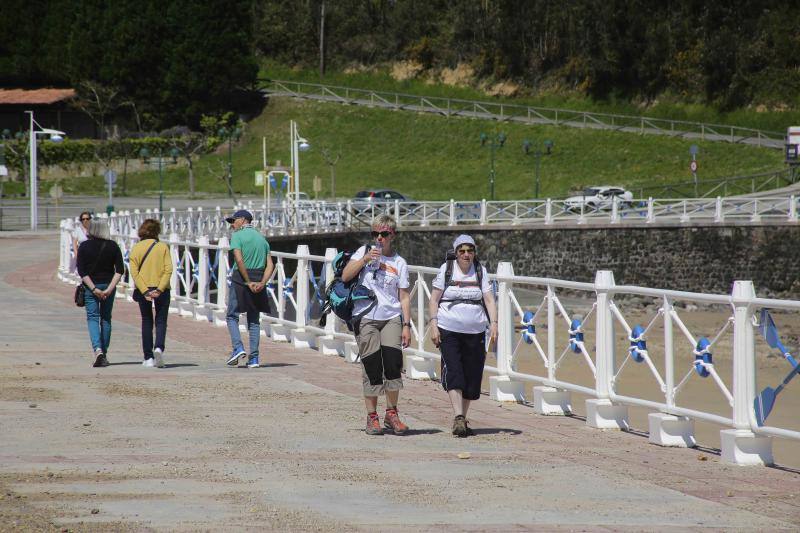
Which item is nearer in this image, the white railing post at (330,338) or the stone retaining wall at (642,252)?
the white railing post at (330,338)

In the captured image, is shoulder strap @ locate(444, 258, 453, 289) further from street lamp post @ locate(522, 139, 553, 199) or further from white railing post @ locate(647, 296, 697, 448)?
street lamp post @ locate(522, 139, 553, 199)

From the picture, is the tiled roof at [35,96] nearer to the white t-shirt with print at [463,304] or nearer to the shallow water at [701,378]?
the shallow water at [701,378]

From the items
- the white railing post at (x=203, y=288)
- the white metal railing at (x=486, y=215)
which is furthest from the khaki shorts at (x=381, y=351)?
the white metal railing at (x=486, y=215)

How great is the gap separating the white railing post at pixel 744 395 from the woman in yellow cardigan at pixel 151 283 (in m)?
6.56

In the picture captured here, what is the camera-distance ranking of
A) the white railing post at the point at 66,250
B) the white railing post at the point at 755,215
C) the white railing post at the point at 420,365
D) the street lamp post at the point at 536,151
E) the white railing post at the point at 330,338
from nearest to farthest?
the white railing post at the point at 420,365 → the white railing post at the point at 330,338 → the white railing post at the point at 66,250 → the white railing post at the point at 755,215 → the street lamp post at the point at 536,151

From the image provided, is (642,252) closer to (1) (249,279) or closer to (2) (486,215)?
(2) (486,215)

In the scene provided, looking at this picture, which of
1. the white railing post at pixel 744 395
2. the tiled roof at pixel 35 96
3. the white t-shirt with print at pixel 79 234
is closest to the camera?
the white railing post at pixel 744 395

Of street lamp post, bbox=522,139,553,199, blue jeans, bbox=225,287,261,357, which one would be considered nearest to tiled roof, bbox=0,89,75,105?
street lamp post, bbox=522,139,553,199

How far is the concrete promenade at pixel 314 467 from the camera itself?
657 centimetres

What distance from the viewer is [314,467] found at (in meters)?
7.93

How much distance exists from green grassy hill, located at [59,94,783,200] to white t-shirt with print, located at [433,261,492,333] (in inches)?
2163

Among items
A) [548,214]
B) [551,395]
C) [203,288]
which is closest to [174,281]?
[203,288]

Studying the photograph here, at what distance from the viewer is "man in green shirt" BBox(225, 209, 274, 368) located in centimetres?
1374

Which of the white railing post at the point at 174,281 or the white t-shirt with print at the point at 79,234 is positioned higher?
the white t-shirt with print at the point at 79,234
